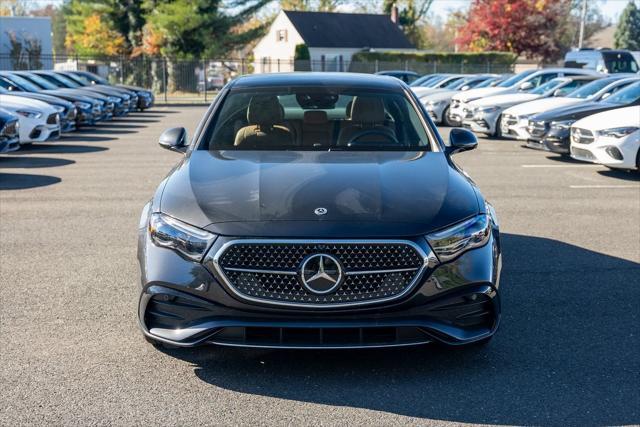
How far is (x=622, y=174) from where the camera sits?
13.3m

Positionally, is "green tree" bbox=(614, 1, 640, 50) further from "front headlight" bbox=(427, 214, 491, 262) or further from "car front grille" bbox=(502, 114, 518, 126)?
"front headlight" bbox=(427, 214, 491, 262)

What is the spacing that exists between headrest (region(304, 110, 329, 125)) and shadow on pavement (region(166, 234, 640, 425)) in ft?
6.08

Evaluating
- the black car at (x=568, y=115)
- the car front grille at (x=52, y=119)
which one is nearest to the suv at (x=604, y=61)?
the black car at (x=568, y=115)

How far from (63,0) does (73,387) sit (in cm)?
8302

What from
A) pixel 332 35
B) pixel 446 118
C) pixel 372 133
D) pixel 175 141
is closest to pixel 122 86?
pixel 446 118

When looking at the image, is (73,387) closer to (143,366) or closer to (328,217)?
(143,366)

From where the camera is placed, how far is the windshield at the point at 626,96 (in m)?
14.8

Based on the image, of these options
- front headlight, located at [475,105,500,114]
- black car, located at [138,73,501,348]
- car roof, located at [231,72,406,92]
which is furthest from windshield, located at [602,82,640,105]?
black car, located at [138,73,501,348]

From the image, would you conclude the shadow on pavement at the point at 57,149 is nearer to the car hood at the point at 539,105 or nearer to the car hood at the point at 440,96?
the car hood at the point at 539,105

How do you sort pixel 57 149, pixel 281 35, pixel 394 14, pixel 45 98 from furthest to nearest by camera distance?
1. pixel 394 14
2. pixel 281 35
3. pixel 45 98
4. pixel 57 149

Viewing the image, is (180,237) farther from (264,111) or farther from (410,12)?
(410,12)

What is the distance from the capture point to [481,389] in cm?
425

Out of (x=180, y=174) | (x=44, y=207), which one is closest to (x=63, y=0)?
(x=44, y=207)

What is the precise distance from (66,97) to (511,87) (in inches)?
471
